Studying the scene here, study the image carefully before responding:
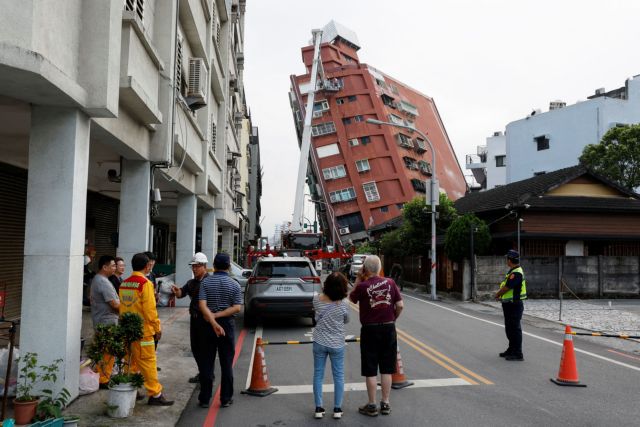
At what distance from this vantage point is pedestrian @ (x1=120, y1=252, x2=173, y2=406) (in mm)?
6270

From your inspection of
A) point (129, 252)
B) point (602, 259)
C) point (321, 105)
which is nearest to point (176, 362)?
point (129, 252)

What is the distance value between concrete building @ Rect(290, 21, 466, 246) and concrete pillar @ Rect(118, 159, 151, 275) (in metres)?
51.1

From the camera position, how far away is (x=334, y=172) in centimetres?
6334

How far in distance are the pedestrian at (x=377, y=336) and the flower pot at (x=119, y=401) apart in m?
2.67

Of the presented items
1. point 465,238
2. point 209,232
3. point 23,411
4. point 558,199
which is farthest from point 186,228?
point 558,199

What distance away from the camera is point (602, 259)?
2261 centimetres

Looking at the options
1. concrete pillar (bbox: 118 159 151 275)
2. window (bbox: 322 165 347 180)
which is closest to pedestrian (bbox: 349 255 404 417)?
concrete pillar (bbox: 118 159 151 275)

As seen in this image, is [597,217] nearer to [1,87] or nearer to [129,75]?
[129,75]

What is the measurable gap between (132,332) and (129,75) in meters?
3.91

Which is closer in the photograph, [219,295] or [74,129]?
[74,129]

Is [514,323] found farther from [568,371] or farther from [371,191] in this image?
[371,191]

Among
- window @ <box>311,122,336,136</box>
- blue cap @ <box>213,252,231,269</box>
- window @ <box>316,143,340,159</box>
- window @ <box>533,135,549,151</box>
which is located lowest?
blue cap @ <box>213,252,231,269</box>

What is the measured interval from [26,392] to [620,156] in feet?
116

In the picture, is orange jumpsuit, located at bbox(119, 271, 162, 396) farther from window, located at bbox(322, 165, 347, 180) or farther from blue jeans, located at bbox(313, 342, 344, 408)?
window, located at bbox(322, 165, 347, 180)
